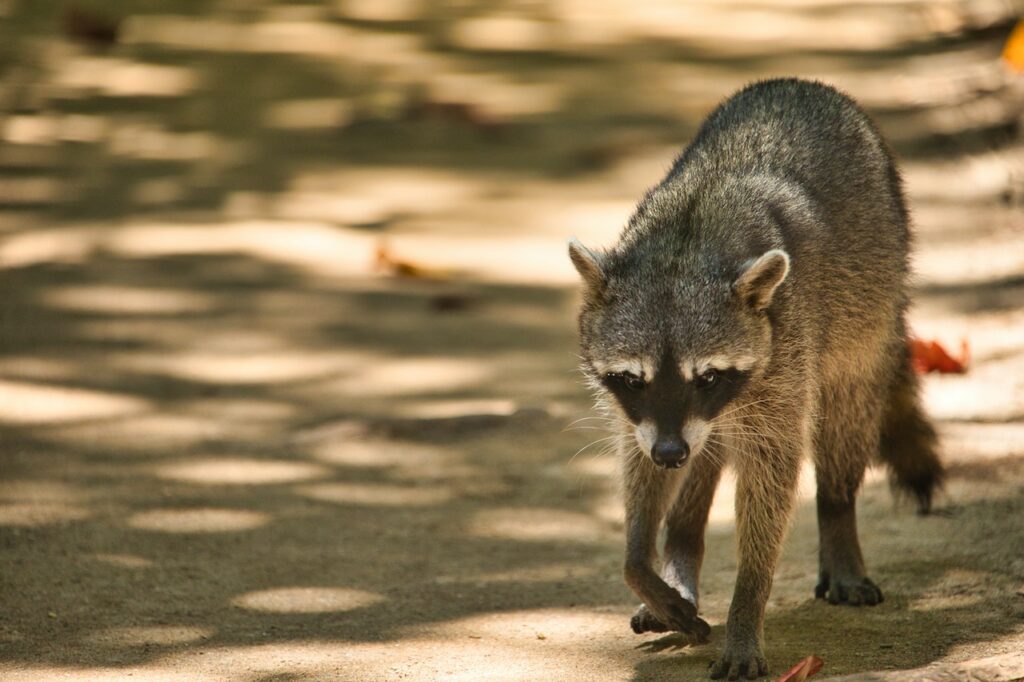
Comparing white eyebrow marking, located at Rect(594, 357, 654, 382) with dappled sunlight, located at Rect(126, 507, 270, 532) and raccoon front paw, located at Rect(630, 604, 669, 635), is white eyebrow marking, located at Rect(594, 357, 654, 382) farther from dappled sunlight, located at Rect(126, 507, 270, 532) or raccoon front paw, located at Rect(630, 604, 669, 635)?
dappled sunlight, located at Rect(126, 507, 270, 532)

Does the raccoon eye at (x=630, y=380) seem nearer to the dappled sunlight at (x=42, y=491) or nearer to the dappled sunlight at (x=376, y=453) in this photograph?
the dappled sunlight at (x=376, y=453)

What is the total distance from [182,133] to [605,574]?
593 centimetres

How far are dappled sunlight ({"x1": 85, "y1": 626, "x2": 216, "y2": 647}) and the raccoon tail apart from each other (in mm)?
2450

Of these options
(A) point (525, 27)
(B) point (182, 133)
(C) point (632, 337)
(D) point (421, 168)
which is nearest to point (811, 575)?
(C) point (632, 337)

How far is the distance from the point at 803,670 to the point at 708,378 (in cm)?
86

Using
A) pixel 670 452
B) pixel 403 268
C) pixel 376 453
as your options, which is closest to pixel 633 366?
pixel 670 452

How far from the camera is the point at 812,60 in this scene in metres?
11.8

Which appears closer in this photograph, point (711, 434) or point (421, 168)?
point (711, 434)

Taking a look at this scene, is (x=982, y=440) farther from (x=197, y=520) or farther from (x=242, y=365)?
(x=242, y=365)

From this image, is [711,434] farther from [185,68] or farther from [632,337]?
[185,68]

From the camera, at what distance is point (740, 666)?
4.14 metres

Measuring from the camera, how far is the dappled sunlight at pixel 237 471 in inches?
227

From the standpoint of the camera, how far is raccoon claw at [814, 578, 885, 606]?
4.68 meters

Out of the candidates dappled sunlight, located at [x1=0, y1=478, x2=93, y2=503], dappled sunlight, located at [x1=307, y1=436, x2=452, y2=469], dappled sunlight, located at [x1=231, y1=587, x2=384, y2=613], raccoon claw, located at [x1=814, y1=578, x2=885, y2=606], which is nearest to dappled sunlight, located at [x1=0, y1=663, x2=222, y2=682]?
dappled sunlight, located at [x1=231, y1=587, x2=384, y2=613]
